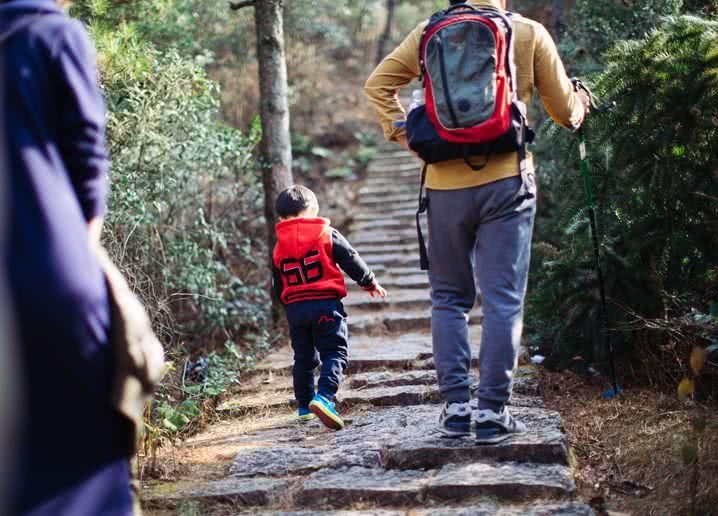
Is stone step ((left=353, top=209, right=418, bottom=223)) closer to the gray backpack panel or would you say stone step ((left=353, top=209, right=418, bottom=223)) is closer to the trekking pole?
the trekking pole

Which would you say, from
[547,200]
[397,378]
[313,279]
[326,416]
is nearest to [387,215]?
[547,200]

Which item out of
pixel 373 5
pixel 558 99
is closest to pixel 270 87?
pixel 558 99

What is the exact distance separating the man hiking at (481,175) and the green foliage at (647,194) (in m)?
0.90

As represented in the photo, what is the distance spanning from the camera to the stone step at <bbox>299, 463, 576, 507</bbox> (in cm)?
322

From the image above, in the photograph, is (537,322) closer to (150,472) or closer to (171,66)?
(150,472)

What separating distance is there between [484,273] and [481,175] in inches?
16.9

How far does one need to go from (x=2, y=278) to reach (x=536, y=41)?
8.28 ft

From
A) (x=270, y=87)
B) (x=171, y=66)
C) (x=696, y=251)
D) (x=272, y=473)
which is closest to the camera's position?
(x=272, y=473)

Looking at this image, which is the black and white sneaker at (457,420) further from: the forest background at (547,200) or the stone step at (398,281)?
the stone step at (398,281)

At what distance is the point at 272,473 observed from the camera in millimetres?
3830

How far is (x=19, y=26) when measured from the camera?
2.02 meters

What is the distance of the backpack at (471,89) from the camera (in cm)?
338

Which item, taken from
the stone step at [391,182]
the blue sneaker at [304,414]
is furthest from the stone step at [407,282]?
the blue sneaker at [304,414]

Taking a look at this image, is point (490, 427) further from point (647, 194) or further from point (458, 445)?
point (647, 194)
